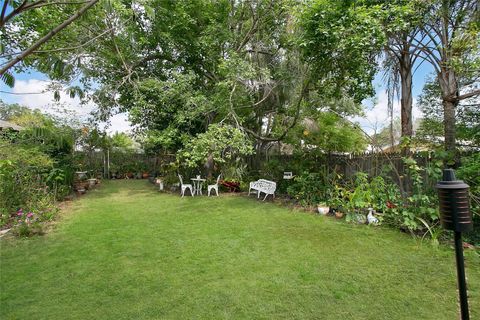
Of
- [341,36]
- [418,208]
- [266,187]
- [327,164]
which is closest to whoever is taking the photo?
[418,208]

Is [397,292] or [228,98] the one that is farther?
[228,98]

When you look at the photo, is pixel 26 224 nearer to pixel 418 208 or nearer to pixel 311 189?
pixel 311 189

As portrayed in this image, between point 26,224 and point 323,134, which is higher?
point 323,134

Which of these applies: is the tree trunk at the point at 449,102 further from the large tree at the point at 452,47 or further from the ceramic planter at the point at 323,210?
the ceramic planter at the point at 323,210

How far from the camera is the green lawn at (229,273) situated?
7.98ft

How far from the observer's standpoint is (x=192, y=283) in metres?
2.92

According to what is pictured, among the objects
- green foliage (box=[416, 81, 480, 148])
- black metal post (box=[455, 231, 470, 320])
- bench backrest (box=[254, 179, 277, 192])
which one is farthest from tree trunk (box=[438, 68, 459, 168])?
black metal post (box=[455, 231, 470, 320])

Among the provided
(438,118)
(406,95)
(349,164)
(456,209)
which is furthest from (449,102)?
(456,209)

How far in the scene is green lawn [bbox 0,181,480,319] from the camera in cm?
243

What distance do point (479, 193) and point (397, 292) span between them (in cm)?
268

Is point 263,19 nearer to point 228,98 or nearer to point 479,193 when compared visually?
point 228,98

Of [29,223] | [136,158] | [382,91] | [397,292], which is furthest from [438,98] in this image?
[136,158]

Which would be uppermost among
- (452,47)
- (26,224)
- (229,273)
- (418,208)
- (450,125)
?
(452,47)

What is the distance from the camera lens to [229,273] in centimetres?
316
